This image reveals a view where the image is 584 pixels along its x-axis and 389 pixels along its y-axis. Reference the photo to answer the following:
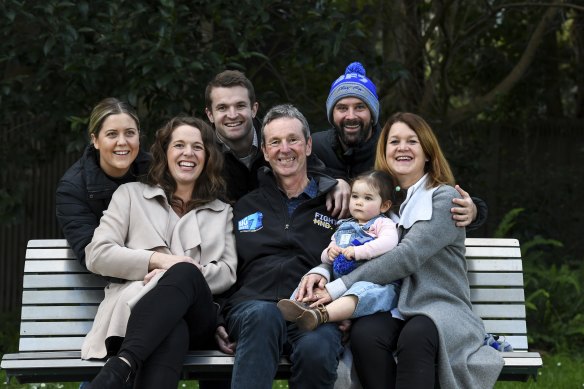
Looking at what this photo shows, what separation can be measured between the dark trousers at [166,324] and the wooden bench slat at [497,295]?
1546 mm

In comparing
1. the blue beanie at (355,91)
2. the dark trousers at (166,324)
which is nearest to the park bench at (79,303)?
the dark trousers at (166,324)

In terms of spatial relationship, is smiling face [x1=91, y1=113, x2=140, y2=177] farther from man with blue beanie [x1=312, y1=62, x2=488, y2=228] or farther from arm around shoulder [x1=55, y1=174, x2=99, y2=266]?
man with blue beanie [x1=312, y1=62, x2=488, y2=228]

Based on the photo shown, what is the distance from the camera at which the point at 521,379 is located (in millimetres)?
5180

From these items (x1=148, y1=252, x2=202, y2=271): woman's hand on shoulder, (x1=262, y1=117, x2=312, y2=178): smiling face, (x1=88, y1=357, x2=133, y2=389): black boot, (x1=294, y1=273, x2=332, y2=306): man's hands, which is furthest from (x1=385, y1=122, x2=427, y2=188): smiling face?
(x1=88, y1=357, x2=133, y2=389): black boot

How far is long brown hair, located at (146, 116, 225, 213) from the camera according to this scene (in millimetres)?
5418

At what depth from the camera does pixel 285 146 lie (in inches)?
211

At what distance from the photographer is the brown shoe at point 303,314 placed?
4.82 metres

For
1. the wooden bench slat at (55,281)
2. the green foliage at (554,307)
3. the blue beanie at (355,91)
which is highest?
the blue beanie at (355,91)

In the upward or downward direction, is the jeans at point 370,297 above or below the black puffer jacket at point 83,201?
below

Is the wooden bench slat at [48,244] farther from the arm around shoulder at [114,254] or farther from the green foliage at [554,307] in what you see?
the green foliage at [554,307]

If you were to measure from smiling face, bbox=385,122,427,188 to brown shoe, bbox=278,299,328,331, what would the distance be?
2.88 feet

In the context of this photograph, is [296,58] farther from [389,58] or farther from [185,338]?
[185,338]

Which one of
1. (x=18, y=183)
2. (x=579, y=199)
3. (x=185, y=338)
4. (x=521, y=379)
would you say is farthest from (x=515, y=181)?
(x=185, y=338)

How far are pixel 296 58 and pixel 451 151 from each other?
2751 millimetres
